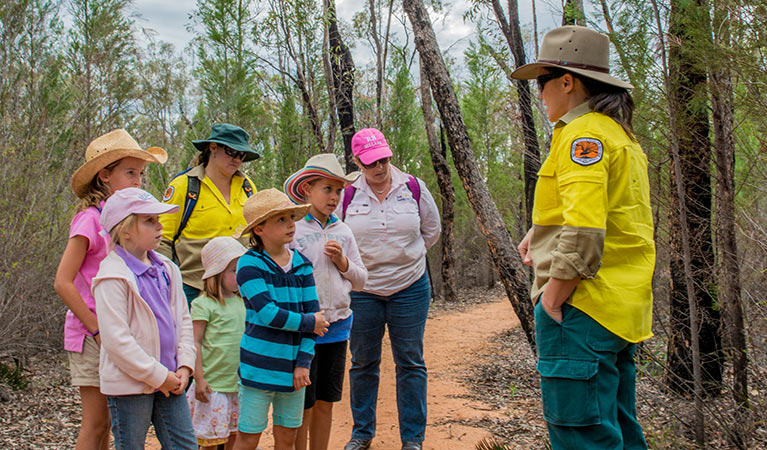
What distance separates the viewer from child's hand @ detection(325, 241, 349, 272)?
144 inches

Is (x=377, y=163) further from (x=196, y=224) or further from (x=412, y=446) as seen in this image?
(x=412, y=446)

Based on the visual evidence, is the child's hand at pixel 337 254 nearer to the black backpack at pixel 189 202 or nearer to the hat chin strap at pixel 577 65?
the black backpack at pixel 189 202

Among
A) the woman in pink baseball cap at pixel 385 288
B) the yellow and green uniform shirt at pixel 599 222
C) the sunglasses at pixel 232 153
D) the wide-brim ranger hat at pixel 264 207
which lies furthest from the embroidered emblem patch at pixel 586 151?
the sunglasses at pixel 232 153

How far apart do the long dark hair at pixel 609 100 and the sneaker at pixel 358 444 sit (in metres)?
2.98

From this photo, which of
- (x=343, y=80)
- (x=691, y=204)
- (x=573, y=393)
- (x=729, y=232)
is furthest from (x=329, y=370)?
(x=343, y=80)

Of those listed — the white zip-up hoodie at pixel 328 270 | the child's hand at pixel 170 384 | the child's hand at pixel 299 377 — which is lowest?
the child's hand at pixel 299 377

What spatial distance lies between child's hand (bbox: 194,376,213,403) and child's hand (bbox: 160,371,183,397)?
79 centimetres

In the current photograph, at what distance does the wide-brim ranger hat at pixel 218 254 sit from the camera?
12.1 feet

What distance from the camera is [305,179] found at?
390 centimetres

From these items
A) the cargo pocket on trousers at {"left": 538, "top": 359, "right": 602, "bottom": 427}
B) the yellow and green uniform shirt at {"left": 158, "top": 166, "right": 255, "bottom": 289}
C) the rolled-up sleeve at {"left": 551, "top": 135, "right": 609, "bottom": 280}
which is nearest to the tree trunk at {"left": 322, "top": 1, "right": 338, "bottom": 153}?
the yellow and green uniform shirt at {"left": 158, "top": 166, "right": 255, "bottom": 289}

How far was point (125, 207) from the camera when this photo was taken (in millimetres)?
2852

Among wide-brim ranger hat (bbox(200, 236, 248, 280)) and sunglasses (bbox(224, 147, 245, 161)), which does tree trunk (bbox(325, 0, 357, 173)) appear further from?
wide-brim ranger hat (bbox(200, 236, 248, 280))

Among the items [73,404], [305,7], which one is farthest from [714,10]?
[305,7]

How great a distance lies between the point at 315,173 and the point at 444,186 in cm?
1182
